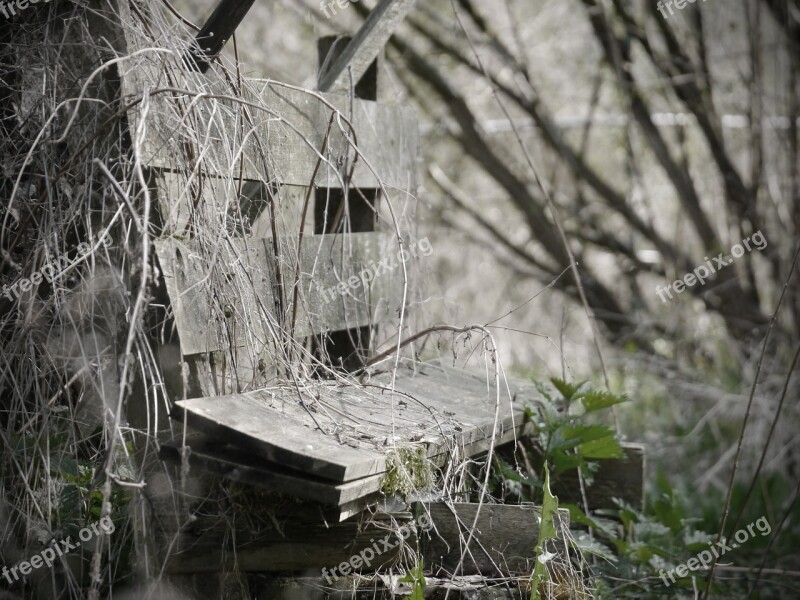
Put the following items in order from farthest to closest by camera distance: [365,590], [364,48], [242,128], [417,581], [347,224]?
[364,48] → [347,224] → [242,128] → [365,590] → [417,581]

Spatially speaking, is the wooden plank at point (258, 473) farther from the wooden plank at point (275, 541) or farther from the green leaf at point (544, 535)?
the green leaf at point (544, 535)

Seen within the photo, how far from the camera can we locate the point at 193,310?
2.37 m

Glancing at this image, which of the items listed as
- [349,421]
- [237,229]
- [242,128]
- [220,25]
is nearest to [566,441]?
[349,421]

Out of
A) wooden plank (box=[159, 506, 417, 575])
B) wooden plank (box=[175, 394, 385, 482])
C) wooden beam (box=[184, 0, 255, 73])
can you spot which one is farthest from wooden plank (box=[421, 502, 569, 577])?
wooden beam (box=[184, 0, 255, 73])

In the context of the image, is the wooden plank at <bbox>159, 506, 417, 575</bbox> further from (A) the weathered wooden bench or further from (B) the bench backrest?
(B) the bench backrest

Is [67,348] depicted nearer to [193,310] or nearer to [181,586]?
[193,310]

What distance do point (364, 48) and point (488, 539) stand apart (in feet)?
7.17

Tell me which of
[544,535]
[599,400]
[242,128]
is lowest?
[544,535]

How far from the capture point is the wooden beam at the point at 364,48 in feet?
11.5

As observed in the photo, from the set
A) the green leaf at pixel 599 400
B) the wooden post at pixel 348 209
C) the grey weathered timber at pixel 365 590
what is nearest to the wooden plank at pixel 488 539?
the grey weathered timber at pixel 365 590

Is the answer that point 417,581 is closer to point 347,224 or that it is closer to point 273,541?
point 273,541

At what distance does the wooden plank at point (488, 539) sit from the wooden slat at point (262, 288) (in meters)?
0.83

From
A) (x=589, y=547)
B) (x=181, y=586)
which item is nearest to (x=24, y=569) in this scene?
(x=181, y=586)

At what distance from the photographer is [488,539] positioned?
2668mm
